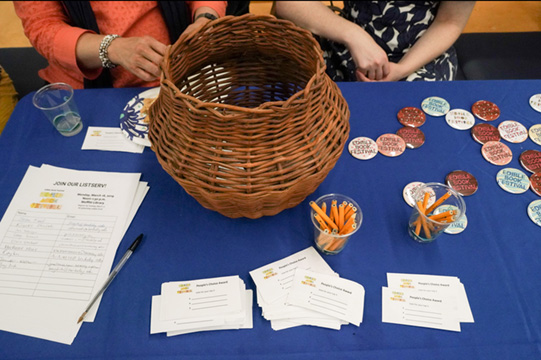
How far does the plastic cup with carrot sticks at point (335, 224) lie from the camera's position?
0.59m

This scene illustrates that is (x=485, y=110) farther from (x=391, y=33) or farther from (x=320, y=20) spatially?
(x=320, y=20)

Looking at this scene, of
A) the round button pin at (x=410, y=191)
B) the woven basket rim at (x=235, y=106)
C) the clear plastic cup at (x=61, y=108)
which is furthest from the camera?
the clear plastic cup at (x=61, y=108)

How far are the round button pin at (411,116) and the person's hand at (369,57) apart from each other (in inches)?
8.2

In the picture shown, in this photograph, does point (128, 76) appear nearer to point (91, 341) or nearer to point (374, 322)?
point (91, 341)

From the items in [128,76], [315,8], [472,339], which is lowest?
[472,339]

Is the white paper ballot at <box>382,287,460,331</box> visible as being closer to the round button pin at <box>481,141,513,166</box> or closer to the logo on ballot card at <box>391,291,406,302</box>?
the logo on ballot card at <box>391,291,406,302</box>

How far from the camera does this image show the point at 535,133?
79 cm

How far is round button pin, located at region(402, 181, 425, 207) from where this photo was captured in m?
0.69

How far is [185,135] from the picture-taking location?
53 cm

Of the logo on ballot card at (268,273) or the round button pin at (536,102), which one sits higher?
the round button pin at (536,102)

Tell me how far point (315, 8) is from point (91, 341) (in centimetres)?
105

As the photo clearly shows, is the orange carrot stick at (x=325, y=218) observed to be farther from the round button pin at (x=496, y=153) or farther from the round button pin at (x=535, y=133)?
the round button pin at (x=535, y=133)

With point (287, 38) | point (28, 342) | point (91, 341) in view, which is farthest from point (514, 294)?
point (28, 342)

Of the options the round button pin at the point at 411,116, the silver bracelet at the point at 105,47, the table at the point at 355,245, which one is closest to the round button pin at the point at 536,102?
the table at the point at 355,245
